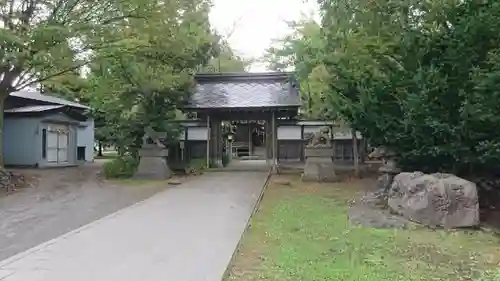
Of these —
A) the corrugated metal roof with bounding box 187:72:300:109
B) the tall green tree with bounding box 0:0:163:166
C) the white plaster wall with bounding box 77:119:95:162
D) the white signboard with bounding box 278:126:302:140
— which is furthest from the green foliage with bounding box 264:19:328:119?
the white plaster wall with bounding box 77:119:95:162

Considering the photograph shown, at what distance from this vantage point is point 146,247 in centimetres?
569

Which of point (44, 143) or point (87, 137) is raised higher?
point (87, 137)

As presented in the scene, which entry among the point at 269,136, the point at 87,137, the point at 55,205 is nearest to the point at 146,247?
the point at 55,205

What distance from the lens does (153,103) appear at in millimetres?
16000

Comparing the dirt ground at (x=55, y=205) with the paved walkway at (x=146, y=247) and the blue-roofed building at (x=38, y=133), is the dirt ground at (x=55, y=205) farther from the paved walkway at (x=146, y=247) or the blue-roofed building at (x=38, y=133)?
the blue-roofed building at (x=38, y=133)

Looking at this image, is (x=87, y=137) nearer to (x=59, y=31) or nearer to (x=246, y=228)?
(x=59, y=31)

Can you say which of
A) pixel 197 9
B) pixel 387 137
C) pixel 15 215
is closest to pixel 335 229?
pixel 387 137

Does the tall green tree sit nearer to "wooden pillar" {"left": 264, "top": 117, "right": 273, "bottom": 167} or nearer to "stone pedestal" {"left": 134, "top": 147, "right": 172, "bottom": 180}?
"stone pedestal" {"left": 134, "top": 147, "right": 172, "bottom": 180}

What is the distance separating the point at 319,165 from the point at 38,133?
11354 millimetres

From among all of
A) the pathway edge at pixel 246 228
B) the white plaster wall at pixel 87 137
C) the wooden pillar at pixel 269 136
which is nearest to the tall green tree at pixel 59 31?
the pathway edge at pixel 246 228

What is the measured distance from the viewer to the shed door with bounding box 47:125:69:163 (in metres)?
19.2

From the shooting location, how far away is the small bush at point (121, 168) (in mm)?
15547

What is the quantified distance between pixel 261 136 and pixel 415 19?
20626 mm

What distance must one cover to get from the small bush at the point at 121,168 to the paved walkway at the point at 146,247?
257 inches
